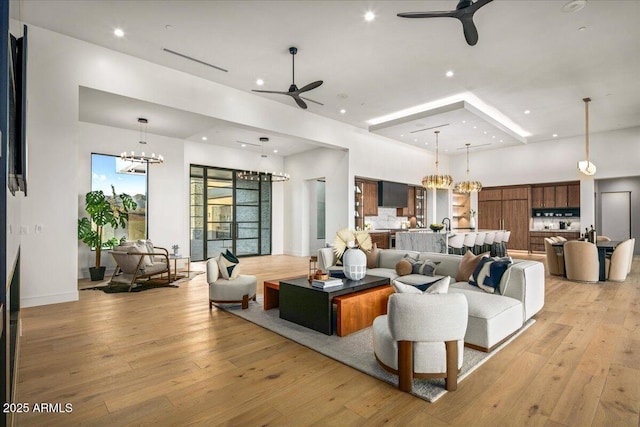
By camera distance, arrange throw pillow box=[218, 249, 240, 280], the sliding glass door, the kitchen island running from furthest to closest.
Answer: the sliding glass door, the kitchen island, throw pillow box=[218, 249, 240, 280]

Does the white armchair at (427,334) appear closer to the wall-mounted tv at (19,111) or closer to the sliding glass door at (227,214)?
the wall-mounted tv at (19,111)

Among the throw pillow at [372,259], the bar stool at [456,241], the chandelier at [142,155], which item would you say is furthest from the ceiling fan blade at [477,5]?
the chandelier at [142,155]

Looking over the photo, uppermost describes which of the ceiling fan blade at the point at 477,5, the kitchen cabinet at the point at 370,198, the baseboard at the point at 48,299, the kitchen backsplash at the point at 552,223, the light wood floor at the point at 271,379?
the ceiling fan blade at the point at 477,5

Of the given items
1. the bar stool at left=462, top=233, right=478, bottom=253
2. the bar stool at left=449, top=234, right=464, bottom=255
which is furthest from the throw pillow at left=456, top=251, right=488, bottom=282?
the bar stool at left=462, top=233, right=478, bottom=253

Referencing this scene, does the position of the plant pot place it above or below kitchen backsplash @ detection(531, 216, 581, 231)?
below

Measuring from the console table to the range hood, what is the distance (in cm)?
654

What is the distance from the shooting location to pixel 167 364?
2869 mm

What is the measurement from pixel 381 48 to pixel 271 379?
186 inches

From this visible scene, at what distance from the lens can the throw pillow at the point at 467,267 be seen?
4.30 metres

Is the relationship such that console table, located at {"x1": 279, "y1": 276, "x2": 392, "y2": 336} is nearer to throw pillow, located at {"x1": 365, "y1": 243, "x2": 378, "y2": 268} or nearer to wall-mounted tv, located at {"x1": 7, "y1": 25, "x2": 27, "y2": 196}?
throw pillow, located at {"x1": 365, "y1": 243, "x2": 378, "y2": 268}

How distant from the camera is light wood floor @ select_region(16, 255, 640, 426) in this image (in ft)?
6.93

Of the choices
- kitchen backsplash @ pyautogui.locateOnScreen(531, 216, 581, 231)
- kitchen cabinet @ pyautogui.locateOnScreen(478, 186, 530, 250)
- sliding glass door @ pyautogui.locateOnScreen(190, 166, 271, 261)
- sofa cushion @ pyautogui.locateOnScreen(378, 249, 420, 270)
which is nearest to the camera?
sofa cushion @ pyautogui.locateOnScreen(378, 249, 420, 270)

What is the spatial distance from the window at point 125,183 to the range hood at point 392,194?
21.7 ft

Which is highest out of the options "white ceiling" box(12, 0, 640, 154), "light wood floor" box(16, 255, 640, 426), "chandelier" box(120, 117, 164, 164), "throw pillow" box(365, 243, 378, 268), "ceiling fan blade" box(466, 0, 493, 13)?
"white ceiling" box(12, 0, 640, 154)
